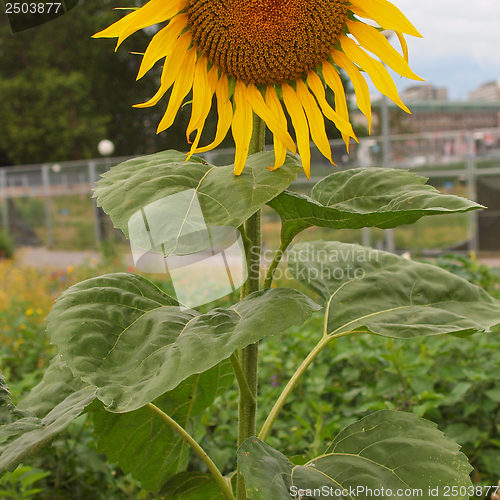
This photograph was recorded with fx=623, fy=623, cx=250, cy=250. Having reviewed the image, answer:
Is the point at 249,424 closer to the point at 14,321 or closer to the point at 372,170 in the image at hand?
the point at 372,170

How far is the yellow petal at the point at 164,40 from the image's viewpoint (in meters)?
0.56

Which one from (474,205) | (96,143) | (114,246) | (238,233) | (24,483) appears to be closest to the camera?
(474,205)

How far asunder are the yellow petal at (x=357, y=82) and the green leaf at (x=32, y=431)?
1.31 feet

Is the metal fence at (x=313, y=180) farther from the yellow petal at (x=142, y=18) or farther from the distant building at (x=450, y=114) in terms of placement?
the yellow petal at (x=142, y=18)

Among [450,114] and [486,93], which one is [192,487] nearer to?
[450,114]

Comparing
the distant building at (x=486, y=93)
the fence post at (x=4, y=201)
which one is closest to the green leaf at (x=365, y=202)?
the distant building at (x=486, y=93)

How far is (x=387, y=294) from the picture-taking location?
0.74 m

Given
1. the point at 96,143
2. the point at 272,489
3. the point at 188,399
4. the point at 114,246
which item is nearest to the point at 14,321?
the point at 188,399

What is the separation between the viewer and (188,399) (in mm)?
844

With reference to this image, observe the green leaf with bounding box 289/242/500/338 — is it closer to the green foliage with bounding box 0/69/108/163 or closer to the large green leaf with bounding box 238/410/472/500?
the large green leaf with bounding box 238/410/472/500

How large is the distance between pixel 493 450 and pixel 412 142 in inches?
172

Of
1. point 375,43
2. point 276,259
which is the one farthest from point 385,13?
point 276,259

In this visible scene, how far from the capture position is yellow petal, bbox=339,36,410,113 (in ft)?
Answer: 1.90

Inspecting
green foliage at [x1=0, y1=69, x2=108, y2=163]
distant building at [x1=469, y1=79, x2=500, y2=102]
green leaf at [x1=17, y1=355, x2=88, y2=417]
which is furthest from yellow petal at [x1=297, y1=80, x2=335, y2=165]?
green foliage at [x1=0, y1=69, x2=108, y2=163]
